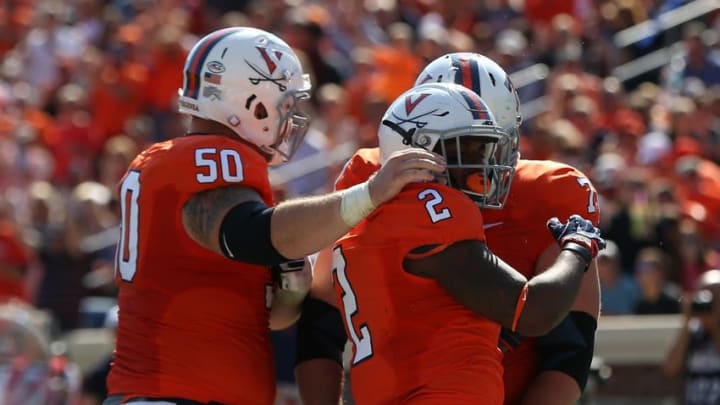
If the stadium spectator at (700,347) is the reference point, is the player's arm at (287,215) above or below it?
above

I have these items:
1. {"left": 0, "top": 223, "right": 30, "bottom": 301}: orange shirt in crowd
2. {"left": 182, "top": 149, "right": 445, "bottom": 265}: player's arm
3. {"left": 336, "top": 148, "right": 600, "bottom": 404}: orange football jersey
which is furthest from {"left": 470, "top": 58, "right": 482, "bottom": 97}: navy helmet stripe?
{"left": 0, "top": 223, "right": 30, "bottom": 301}: orange shirt in crowd

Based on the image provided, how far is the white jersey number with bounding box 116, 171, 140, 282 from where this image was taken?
4.56 metres

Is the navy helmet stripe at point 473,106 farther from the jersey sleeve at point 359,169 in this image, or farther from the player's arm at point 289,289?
the player's arm at point 289,289

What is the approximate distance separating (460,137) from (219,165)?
28.8 inches

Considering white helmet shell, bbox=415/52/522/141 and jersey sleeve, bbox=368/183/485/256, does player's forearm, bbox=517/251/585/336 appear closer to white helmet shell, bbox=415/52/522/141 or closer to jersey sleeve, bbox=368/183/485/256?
jersey sleeve, bbox=368/183/485/256

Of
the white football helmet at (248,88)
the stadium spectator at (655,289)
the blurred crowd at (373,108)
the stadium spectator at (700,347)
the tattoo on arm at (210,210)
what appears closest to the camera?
the tattoo on arm at (210,210)

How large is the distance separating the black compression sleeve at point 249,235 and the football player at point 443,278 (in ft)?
0.71

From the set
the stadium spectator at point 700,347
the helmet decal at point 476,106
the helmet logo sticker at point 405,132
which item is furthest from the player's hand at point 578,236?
the stadium spectator at point 700,347

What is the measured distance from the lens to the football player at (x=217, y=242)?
14.0 ft

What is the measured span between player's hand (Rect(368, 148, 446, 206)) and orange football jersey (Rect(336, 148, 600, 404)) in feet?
1.72

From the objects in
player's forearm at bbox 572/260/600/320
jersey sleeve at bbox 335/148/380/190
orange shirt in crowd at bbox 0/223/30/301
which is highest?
jersey sleeve at bbox 335/148/380/190

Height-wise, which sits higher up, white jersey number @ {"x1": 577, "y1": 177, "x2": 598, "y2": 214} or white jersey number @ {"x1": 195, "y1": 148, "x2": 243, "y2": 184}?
white jersey number @ {"x1": 195, "y1": 148, "x2": 243, "y2": 184}

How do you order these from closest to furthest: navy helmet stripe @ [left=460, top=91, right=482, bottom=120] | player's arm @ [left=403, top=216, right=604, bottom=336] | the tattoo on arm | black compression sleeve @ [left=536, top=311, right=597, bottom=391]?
player's arm @ [left=403, top=216, right=604, bottom=336] → navy helmet stripe @ [left=460, top=91, right=482, bottom=120] → the tattoo on arm → black compression sleeve @ [left=536, top=311, right=597, bottom=391]

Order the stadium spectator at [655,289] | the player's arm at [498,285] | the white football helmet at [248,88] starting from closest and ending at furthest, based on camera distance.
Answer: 1. the player's arm at [498,285]
2. the white football helmet at [248,88]
3. the stadium spectator at [655,289]
